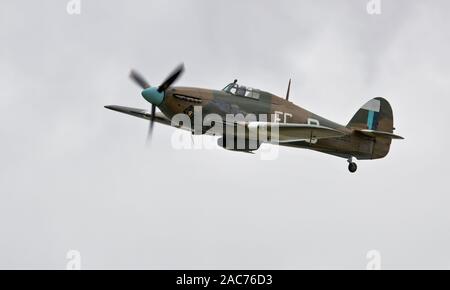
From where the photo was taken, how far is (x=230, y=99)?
29172mm

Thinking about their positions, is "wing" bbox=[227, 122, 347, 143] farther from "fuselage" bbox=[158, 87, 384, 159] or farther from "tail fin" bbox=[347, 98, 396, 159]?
"tail fin" bbox=[347, 98, 396, 159]

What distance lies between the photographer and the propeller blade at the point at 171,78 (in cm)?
2789

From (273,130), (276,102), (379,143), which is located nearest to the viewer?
(273,130)

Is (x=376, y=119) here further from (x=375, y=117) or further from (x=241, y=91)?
(x=241, y=91)

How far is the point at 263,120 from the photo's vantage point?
29.5 metres

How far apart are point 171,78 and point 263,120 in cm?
389

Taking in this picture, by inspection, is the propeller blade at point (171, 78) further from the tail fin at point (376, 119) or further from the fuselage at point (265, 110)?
the tail fin at point (376, 119)

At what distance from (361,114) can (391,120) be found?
4.82ft

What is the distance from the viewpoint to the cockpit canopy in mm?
29406

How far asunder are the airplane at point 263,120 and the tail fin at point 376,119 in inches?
2.0

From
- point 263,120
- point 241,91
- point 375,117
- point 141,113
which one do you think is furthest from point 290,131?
point 141,113

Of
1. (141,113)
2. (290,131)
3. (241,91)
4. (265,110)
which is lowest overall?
(290,131)
